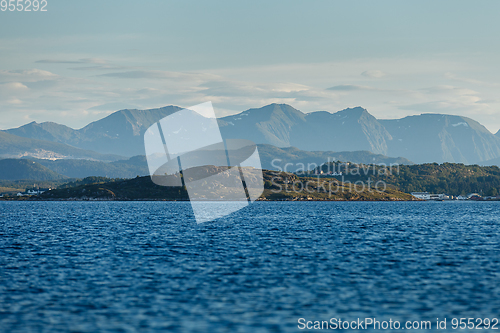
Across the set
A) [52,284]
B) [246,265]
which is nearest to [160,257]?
[246,265]

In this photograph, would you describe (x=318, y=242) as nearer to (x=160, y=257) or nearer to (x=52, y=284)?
(x=160, y=257)

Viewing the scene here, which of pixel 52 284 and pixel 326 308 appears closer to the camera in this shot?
pixel 326 308

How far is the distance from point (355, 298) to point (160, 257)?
1260 inches

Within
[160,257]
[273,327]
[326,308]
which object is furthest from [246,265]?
[273,327]

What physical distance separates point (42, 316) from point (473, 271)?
44.6 meters

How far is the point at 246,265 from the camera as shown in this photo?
5828 centimetres

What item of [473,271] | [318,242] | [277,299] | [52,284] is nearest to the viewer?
[277,299]

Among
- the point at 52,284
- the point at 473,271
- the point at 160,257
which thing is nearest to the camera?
the point at 52,284

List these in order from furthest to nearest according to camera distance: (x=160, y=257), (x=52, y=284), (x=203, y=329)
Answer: (x=160, y=257)
(x=52, y=284)
(x=203, y=329)

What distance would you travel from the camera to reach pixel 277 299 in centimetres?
4106

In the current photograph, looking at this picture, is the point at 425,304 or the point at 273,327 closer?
the point at 273,327

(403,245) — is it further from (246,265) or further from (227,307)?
(227,307)

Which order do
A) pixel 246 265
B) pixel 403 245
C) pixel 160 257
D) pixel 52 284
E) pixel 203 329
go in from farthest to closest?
pixel 403 245
pixel 160 257
pixel 246 265
pixel 52 284
pixel 203 329

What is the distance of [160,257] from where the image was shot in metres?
65.1
